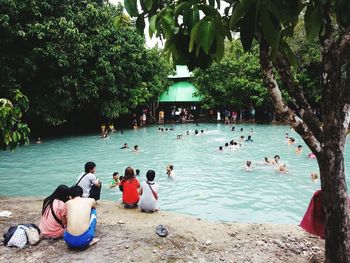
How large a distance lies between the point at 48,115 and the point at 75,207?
17101mm

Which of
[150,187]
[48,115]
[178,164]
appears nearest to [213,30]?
[150,187]

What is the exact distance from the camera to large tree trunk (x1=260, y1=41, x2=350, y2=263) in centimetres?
387

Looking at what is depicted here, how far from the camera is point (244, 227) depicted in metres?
7.00

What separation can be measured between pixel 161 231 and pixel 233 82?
94.7ft

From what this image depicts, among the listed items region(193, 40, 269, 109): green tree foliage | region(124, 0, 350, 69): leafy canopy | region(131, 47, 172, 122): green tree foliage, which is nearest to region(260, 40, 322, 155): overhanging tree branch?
region(124, 0, 350, 69): leafy canopy

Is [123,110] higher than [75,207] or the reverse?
higher

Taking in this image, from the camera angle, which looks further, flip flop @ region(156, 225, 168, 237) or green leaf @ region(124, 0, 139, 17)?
flip flop @ region(156, 225, 168, 237)

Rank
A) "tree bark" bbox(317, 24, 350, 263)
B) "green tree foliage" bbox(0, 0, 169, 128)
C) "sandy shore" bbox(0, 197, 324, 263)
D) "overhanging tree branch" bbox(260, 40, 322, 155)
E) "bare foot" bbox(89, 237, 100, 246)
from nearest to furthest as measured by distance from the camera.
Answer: "tree bark" bbox(317, 24, 350, 263), "overhanging tree branch" bbox(260, 40, 322, 155), "sandy shore" bbox(0, 197, 324, 263), "bare foot" bbox(89, 237, 100, 246), "green tree foliage" bbox(0, 0, 169, 128)

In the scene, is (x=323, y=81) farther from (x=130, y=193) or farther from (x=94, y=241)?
(x=130, y=193)

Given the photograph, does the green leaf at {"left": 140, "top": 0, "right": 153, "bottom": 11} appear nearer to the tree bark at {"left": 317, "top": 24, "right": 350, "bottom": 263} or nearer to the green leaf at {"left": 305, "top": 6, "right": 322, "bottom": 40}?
the green leaf at {"left": 305, "top": 6, "right": 322, "bottom": 40}

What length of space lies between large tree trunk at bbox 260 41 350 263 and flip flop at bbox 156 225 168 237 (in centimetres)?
282

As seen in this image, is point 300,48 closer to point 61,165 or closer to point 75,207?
point 61,165

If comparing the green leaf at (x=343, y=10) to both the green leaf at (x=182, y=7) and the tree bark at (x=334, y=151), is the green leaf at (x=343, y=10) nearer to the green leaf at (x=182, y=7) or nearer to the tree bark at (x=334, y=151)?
the green leaf at (x=182, y=7)

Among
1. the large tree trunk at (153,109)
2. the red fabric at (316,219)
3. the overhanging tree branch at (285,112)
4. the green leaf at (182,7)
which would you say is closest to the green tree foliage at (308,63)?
the large tree trunk at (153,109)
